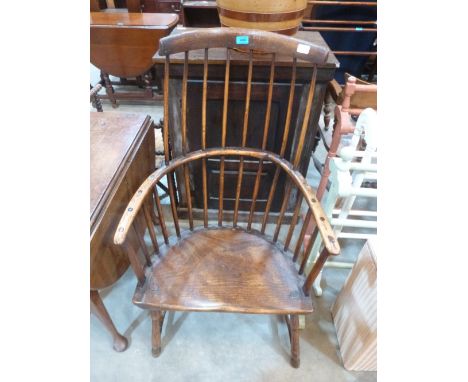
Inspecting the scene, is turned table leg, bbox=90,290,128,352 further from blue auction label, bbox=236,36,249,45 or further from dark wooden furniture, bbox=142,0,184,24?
dark wooden furniture, bbox=142,0,184,24

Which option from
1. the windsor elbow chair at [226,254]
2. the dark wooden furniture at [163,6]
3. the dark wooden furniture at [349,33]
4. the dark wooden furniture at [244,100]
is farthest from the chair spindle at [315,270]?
the dark wooden furniture at [163,6]

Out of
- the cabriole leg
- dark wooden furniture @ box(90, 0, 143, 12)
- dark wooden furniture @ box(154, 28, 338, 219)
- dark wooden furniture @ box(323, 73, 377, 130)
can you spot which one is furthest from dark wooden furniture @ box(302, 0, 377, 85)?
the cabriole leg

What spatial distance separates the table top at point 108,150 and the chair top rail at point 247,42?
0.40 m

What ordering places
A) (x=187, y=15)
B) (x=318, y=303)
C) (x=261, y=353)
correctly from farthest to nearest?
(x=187, y=15) → (x=318, y=303) → (x=261, y=353)

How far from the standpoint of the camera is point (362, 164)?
2.97 feet

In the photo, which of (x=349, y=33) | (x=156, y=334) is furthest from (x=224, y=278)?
(x=349, y=33)

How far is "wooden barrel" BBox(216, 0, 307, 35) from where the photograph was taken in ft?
2.76

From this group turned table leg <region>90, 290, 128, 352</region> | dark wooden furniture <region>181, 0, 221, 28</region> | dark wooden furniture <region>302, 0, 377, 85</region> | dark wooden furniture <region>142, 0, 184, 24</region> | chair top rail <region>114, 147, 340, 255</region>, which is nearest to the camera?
chair top rail <region>114, 147, 340, 255</region>

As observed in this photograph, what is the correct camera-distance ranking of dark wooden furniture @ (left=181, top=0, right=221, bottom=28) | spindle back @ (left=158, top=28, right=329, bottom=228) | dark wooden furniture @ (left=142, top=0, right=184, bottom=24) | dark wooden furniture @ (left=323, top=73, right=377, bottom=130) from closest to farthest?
spindle back @ (left=158, top=28, right=329, bottom=228) < dark wooden furniture @ (left=323, top=73, right=377, bottom=130) < dark wooden furniture @ (left=181, top=0, right=221, bottom=28) < dark wooden furniture @ (left=142, top=0, right=184, bottom=24)

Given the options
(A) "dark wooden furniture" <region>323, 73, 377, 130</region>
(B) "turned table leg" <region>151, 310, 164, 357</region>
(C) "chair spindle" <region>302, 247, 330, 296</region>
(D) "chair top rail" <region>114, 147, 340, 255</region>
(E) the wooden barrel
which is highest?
(E) the wooden barrel

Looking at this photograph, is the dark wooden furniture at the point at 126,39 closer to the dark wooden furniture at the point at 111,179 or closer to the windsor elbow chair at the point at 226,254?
the dark wooden furniture at the point at 111,179
